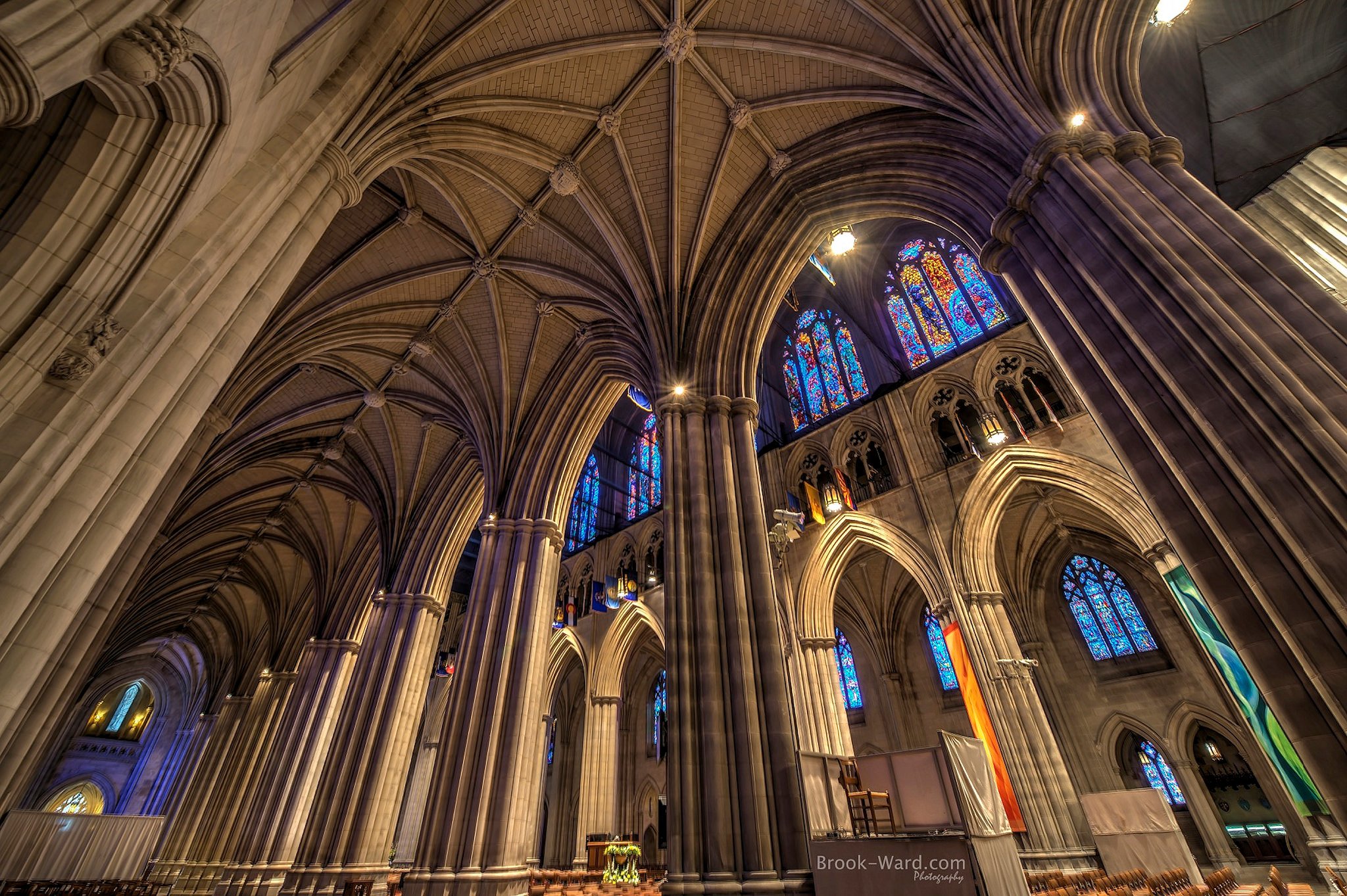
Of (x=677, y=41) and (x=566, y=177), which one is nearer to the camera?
(x=677, y=41)

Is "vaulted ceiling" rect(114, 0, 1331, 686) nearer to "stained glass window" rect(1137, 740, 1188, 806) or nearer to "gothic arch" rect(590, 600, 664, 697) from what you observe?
"gothic arch" rect(590, 600, 664, 697)

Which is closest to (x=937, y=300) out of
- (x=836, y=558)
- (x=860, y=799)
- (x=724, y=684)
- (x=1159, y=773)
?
(x=836, y=558)

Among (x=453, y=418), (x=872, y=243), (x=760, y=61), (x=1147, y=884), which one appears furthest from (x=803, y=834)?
(x=872, y=243)

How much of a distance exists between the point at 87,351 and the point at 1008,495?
14.7 m

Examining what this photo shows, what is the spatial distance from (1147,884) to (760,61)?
13.3 metres

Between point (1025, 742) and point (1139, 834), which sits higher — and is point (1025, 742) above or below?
above

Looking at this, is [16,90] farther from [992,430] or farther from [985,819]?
[992,430]

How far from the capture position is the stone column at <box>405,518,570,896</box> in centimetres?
909

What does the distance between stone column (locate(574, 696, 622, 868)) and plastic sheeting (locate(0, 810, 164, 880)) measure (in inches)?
574

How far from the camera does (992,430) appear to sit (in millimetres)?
13039

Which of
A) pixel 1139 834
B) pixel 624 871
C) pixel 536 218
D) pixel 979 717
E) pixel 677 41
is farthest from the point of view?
pixel 624 871

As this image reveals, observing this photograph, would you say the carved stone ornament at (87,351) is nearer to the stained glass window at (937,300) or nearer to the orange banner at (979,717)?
the orange banner at (979,717)

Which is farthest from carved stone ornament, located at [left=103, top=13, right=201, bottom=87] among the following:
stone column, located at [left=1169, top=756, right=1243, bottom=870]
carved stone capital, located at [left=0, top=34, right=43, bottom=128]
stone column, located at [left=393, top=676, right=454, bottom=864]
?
stone column, located at [left=393, top=676, right=454, bottom=864]

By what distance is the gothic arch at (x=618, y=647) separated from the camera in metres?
18.0
